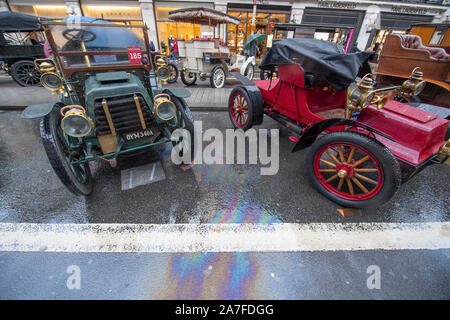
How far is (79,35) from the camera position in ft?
9.39

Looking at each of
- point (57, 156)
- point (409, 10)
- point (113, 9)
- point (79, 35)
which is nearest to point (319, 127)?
point (57, 156)

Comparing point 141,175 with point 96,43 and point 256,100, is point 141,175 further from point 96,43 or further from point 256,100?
point 256,100

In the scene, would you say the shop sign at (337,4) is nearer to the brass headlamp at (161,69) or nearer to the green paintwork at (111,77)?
the brass headlamp at (161,69)

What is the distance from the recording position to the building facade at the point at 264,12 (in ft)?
46.2

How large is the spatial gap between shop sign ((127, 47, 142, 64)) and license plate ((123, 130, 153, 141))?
Answer: 3.76 ft

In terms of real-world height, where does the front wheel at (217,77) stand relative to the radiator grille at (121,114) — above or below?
below

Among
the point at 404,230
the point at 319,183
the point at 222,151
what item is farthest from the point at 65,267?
the point at 404,230

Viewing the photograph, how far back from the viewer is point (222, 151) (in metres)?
3.55

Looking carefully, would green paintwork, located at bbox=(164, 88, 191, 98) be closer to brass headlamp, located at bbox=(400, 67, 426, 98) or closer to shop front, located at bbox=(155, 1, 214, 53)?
brass headlamp, located at bbox=(400, 67, 426, 98)

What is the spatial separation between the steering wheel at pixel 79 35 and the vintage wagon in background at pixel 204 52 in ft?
15.3

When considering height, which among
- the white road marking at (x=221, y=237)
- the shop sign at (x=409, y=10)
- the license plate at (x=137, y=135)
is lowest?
the white road marking at (x=221, y=237)

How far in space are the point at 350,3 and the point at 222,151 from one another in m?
18.2

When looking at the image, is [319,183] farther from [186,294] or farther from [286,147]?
[186,294]

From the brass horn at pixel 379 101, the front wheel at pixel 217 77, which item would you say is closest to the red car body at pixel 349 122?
the brass horn at pixel 379 101
